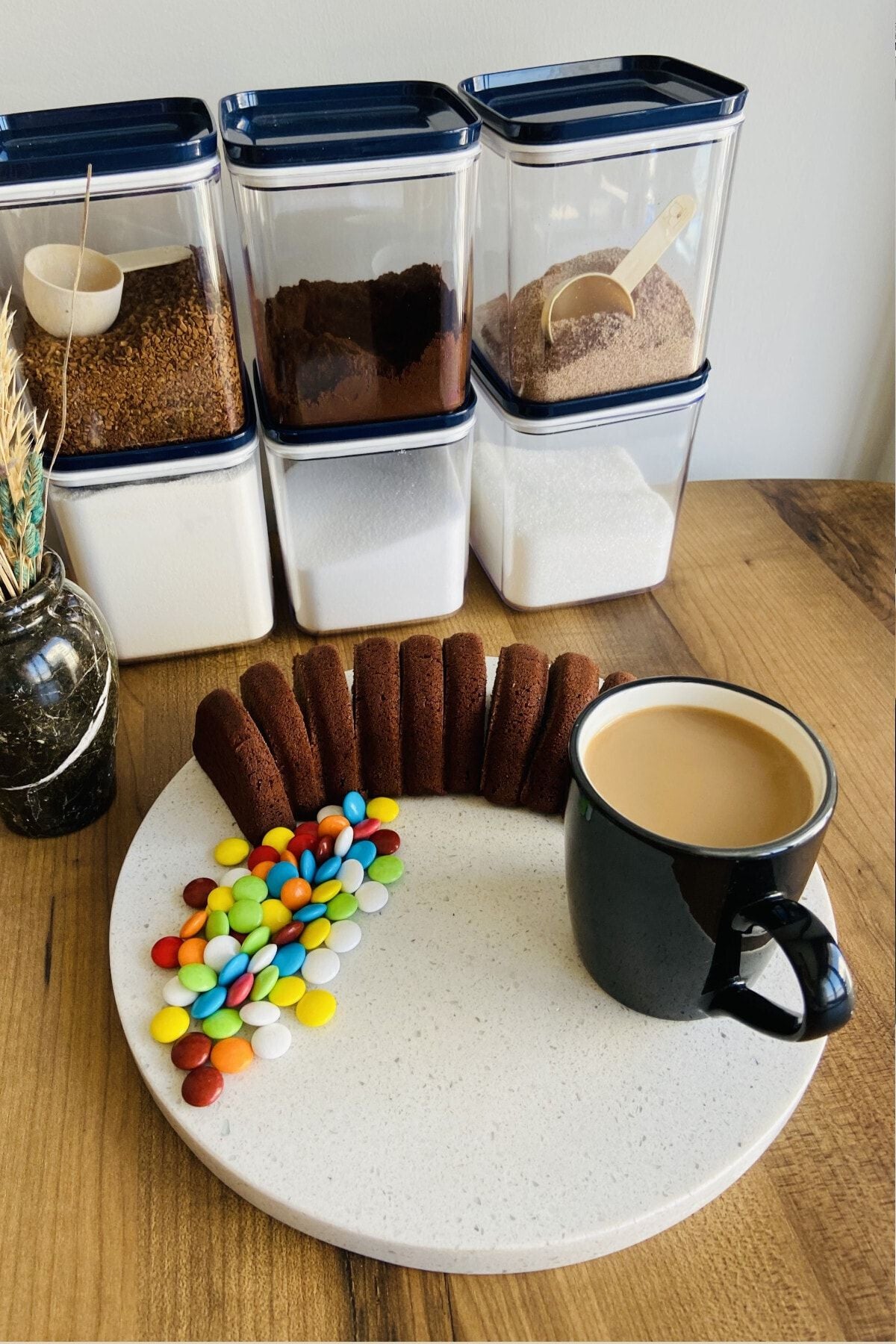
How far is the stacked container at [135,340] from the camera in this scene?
24.5 inches

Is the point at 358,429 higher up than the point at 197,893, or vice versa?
the point at 358,429

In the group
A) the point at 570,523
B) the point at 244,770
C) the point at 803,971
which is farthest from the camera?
the point at 570,523

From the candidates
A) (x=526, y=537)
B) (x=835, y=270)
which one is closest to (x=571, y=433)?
(x=526, y=537)

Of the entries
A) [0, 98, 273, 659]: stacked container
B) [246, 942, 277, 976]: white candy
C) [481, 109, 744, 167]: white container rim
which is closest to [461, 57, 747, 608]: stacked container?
[481, 109, 744, 167]: white container rim

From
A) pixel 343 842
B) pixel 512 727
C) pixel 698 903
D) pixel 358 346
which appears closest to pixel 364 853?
pixel 343 842

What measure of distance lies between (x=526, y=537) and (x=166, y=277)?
324 millimetres

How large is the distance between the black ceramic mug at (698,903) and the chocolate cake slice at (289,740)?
184 millimetres

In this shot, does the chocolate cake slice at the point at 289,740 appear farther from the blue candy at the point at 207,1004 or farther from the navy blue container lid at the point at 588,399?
the navy blue container lid at the point at 588,399

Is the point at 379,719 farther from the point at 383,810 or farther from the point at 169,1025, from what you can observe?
the point at 169,1025

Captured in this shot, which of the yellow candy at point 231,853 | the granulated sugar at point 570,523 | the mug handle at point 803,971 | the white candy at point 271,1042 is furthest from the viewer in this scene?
the granulated sugar at point 570,523

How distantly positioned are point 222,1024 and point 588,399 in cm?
50

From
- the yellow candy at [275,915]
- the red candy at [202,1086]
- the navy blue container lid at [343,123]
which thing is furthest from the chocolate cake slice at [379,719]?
the navy blue container lid at [343,123]

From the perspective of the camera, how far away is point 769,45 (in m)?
0.87

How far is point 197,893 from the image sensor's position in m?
0.57
